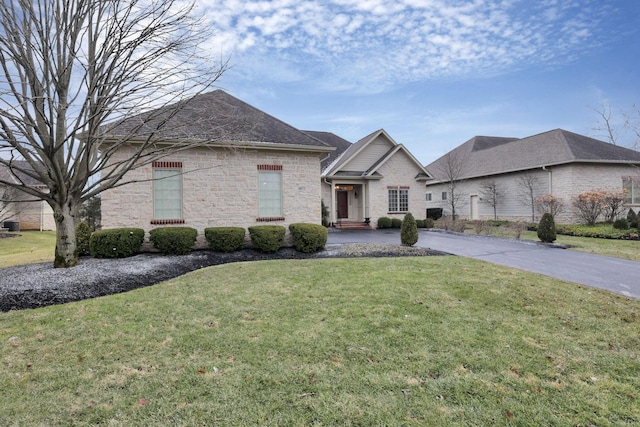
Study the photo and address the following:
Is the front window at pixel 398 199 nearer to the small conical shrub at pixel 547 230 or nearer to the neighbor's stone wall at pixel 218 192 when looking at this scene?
the small conical shrub at pixel 547 230

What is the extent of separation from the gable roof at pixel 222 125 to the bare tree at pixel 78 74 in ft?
6.14

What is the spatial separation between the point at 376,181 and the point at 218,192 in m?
13.0

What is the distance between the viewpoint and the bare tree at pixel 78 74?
7.27 meters

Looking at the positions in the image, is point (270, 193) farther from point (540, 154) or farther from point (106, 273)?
point (540, 154)

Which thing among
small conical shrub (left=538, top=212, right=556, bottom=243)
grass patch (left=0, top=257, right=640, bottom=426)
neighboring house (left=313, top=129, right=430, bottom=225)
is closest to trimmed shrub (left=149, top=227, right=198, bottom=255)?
grass patch (left=0, top=257, right=640, bottom=426)

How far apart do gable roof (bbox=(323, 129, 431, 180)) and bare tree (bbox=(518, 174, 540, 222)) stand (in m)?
6.34

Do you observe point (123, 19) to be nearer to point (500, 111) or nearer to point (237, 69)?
point (237, 69)

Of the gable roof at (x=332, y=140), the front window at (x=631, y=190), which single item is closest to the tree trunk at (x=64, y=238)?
the gable roof at (x=332, y=140)

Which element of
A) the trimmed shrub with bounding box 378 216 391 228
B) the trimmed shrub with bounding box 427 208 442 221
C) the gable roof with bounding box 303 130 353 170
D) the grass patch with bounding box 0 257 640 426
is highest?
the gable roof with bounding box 303 130 353 170

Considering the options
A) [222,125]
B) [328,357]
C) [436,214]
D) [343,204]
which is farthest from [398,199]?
[328,357]

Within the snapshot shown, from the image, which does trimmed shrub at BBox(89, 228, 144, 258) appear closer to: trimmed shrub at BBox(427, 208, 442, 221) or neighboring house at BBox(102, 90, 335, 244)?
neighboring house at BBox(102, 90, 335, 244)

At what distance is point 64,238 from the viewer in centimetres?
816

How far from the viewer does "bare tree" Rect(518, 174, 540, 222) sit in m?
21.4

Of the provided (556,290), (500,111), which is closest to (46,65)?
(556,290)
